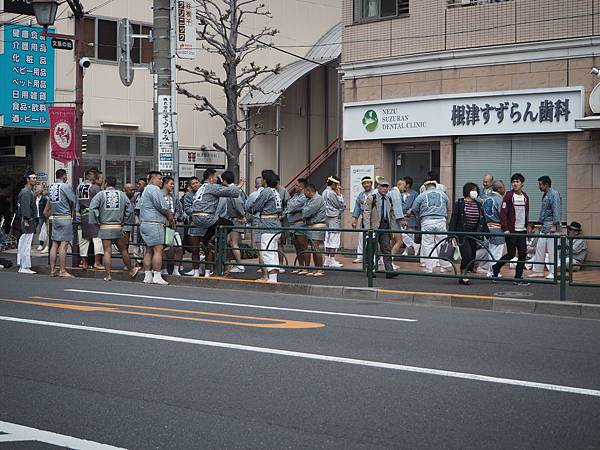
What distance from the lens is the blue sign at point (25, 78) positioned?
27.9 metres

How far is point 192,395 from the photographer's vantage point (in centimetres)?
705

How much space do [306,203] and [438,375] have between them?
355 inches

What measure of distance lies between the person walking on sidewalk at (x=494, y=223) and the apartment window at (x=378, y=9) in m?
5.81

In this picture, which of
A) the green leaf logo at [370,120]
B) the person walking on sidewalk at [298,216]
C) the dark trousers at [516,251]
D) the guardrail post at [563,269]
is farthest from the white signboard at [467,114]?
the guardrail post at [563,269]

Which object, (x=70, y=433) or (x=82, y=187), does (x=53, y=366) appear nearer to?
(x=70, y=433)

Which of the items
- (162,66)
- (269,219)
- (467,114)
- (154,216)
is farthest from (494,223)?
(162,66)

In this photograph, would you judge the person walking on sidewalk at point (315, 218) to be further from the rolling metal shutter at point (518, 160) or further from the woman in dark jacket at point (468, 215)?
the rolling metal shutter at point (518, 160)

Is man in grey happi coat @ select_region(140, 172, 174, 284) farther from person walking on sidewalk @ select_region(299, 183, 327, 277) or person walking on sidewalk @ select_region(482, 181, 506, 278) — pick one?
person walking on sidewalk @ select_region(482, 181, 506, 278)

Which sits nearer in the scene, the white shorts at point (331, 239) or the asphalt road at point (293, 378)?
the asphalt road at point (293, 378)

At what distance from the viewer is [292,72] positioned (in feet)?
105

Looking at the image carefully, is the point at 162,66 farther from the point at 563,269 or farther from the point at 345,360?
the point at 345,360

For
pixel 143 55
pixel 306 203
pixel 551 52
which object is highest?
pixel 143 55

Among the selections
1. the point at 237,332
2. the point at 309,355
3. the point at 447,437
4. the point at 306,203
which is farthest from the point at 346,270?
the point at 447,437

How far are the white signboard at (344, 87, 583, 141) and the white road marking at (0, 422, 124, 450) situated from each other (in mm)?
14583
